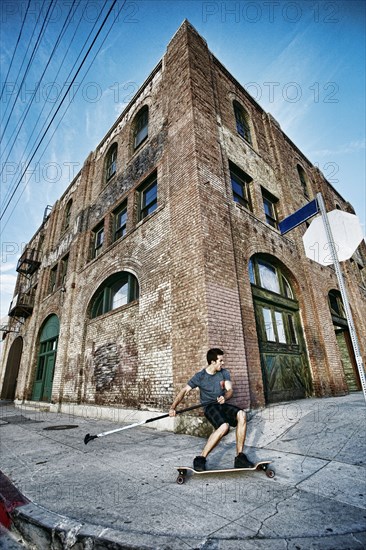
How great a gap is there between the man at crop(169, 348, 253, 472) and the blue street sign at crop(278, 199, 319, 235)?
1966 mm

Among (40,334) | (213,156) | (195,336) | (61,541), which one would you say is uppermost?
(213,156)

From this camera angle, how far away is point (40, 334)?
14.2 m

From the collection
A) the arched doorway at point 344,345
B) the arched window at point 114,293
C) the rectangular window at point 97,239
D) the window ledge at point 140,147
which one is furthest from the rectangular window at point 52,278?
the arched doorway at point 344,345

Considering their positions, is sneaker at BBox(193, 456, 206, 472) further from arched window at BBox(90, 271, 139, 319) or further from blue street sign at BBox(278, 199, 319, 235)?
arched window at BBox(90, 271, 139, 319)

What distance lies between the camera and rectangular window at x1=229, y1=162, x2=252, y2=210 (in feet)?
29.0

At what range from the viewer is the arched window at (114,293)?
8.37m

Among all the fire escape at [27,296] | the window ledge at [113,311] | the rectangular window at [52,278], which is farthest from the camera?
the fire escape at [27,296]

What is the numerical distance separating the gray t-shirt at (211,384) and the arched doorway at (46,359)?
10617 millimetres

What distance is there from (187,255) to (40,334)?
459 inches

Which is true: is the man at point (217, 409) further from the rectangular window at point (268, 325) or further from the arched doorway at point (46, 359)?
the arched doorway at point (46, 359)

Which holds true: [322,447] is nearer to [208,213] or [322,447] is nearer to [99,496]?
[99,496]

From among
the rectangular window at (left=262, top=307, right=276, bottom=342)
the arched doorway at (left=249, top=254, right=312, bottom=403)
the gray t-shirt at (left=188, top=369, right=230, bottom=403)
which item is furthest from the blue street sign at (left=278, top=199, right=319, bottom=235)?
the rectangular window at (left=262, top=307, right=276, bottom=342)

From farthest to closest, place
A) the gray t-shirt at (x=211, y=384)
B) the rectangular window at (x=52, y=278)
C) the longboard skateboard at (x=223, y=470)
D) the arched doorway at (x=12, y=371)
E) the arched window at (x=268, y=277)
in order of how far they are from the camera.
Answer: the arched doorway at (x=12, y=371) < the rectangular window at (x=52, y=278) < the arched window at (x=268, y=277) < the gray t-shirt at (x=211, y=384) < the longboard skateboard at (x=223, y=470)

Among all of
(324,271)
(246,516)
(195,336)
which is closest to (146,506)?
(246,516)
